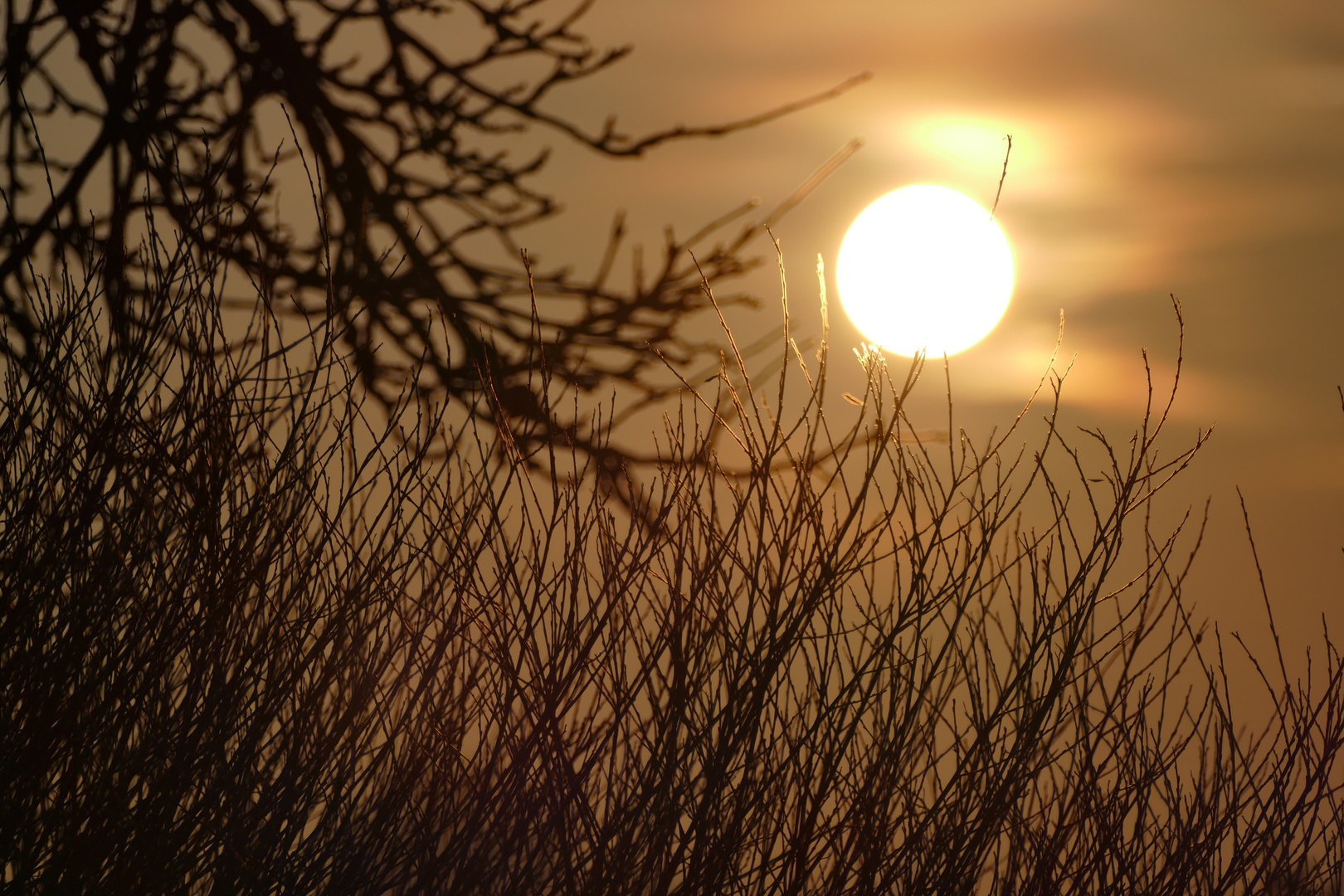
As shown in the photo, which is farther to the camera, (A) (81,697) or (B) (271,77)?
(B) (271,77)

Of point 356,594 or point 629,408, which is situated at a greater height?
point 629,408

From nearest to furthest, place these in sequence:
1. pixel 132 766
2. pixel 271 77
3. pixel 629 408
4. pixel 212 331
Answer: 1. pixel 132 766
2. pixel 212 331
3. pixel 629 408
4. pixel 271 77

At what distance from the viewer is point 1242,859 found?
5770mm

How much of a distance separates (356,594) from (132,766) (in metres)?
1.09

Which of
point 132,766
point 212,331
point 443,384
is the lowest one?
point 132,766

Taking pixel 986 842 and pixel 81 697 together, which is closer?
pixel 81 697

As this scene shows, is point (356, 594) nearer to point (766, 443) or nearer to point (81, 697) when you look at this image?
point (81, 697)

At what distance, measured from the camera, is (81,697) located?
4.47 meters

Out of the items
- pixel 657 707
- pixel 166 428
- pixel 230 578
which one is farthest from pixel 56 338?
pixel 657 707

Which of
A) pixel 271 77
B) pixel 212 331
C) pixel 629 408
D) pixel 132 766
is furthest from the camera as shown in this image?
pixel 271 77

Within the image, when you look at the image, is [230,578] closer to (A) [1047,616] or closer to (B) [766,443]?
(B) [766,443]

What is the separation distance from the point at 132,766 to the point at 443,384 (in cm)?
226

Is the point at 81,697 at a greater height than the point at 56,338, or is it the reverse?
the point at 56,338

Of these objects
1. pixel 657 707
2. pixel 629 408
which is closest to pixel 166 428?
pixel 629 408
